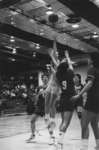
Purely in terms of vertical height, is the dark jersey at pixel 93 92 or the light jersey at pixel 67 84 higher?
the dark jersey at pixel 93 92

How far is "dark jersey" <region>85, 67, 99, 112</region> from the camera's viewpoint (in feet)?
12.3

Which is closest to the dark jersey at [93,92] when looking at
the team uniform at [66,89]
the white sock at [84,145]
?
the white sock at [84,145]

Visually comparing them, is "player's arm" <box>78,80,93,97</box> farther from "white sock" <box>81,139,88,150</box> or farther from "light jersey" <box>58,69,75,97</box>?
"light jersey" <box>58,69,75,97</box>

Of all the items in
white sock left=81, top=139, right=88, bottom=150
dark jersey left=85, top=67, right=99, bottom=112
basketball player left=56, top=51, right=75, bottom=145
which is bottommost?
white sock left=81, top=139, right=88, bottom=150

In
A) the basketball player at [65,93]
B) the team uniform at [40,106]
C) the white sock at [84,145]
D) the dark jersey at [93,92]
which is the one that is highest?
the dark jersey at [93,92]

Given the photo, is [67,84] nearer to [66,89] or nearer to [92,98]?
[66,89]

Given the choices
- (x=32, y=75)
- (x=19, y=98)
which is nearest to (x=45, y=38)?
(x=19, y=98)

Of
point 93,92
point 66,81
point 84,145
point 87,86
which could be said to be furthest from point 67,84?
point 84,145

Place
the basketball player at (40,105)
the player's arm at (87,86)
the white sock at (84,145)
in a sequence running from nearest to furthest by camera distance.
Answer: the player's arm at (87,86)
the white sock at (84,145)
the basketball player at (40,105)

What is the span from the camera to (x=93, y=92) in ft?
12.5

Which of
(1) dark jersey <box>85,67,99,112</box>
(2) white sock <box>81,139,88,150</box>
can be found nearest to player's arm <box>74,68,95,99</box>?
(1) dark jersey <box>85,67,99,112</box>

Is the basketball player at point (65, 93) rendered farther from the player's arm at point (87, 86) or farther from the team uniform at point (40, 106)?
the team uniform at point (40, 106)

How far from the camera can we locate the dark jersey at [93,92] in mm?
3742

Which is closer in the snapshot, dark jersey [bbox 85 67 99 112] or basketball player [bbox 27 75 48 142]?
dark jersey [bbox 85 67 99 112]
